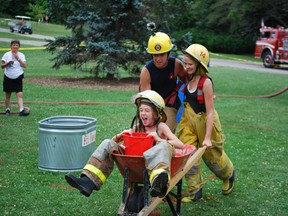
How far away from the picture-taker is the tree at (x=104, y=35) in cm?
1878

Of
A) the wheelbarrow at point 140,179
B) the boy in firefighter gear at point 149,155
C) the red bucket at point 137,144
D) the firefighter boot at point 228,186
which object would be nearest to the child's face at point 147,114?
the boy in firefighter gear at point 149,155

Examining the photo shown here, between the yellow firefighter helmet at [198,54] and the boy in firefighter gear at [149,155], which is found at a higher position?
the yellow firefighter helmet at [198,54]

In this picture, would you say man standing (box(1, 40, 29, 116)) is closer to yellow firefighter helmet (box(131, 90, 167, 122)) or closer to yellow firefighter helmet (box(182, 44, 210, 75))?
yellow firefighter helmet (box(182, 44, 210, 75))

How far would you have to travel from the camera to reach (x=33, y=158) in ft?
26.5

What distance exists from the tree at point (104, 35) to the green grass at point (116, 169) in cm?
243

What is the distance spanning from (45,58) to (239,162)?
2246cm

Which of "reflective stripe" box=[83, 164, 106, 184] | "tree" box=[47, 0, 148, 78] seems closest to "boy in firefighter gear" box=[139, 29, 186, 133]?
"reflective stripe" box=[83, 164, 106, 184]

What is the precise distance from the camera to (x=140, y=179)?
5.27 m

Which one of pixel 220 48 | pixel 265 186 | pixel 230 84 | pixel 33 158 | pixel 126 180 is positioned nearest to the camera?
pixel 126 180

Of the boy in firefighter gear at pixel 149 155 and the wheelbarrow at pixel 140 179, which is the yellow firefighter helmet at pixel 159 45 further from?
the wheelbarrow at pixel 140 179

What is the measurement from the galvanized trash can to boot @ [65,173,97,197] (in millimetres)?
2099

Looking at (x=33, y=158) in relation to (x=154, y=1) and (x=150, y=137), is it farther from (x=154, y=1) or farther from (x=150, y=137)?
(x=154, y=1)

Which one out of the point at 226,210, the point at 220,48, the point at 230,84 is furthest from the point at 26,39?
the point at 226,210

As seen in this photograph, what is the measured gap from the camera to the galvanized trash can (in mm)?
7141
